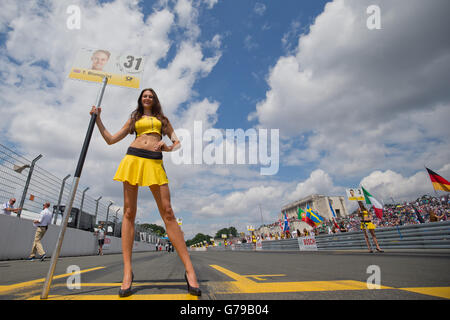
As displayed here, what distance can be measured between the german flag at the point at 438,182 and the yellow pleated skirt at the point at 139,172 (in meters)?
14.5

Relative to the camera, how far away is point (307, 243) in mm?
18172

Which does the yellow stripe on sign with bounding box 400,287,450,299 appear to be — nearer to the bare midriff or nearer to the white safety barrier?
the bare midriff

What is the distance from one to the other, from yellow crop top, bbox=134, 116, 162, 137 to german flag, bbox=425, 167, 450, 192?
14.4 metres

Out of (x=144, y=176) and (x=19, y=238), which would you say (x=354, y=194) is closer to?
(x=144, y=176)

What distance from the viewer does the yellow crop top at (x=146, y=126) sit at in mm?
2381

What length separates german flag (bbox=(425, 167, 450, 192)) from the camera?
37.3 ft

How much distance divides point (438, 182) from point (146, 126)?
48.8 ft

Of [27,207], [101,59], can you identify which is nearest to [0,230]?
[27,207]

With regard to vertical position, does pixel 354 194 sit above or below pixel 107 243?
above

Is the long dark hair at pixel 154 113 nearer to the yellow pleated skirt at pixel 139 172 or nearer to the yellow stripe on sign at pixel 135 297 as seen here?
the yellow pleated skirt at pixel 139 172

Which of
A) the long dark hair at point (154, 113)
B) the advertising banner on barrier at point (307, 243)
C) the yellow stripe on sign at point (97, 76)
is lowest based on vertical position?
the advertising banner on barrier at point (307, 243)

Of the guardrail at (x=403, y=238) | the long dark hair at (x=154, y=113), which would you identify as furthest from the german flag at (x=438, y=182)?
the long dark hair at (x=154, y=113)

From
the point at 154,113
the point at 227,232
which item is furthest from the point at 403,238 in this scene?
the point at 227,232
